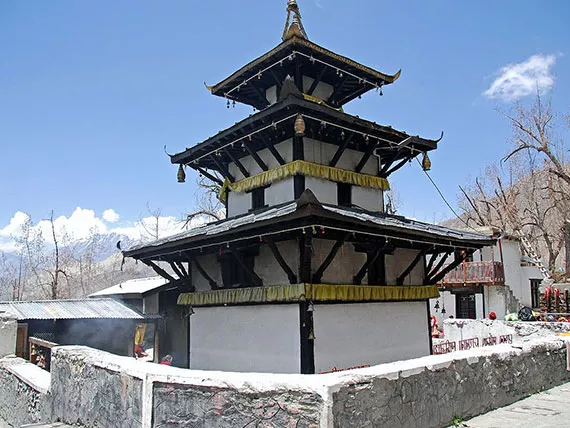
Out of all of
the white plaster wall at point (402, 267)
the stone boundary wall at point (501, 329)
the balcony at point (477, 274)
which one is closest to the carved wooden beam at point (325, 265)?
the white plaster wall at point (402, 267)

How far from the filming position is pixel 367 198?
47.2 feet

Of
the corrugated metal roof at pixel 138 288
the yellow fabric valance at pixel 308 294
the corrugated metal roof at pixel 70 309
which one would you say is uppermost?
the corrugated metal roof at pixel 138 288

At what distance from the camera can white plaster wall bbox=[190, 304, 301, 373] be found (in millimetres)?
10875

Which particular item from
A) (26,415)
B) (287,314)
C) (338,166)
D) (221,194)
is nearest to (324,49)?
(338,166)

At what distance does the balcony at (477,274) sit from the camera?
3319cm

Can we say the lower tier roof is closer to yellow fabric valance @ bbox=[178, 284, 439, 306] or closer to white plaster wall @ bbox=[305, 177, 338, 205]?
white plaster wall @ bbox=[305, 177, 338, 205]

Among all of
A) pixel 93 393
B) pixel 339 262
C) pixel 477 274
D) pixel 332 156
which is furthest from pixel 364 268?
pixel 477 274

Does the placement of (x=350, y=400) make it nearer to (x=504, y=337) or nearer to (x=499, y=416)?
(x=499, y=416)

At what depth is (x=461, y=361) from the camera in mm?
6785

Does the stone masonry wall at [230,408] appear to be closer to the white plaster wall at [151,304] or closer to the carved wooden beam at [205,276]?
the carved wooden beam at [205,276]

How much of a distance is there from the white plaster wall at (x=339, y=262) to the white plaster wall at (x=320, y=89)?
209 inches

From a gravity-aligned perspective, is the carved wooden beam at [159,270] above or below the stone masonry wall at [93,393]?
above

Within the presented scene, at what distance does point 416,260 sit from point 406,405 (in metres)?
7.86

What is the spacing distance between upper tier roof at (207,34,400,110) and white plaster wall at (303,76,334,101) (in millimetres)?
80
